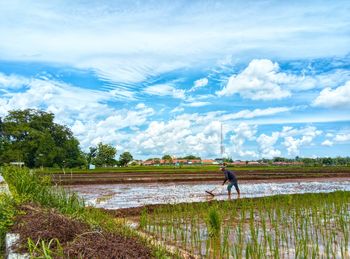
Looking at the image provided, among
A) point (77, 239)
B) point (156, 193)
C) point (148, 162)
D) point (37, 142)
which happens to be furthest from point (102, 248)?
point (148, 162)

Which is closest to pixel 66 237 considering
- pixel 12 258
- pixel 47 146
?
pixel 12 258

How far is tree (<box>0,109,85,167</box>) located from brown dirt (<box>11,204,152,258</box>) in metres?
45.2

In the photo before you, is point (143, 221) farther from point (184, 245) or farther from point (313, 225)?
point (313, 225)

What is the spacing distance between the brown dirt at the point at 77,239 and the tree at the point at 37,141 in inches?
1780

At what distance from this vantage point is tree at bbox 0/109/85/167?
5147 centimetres

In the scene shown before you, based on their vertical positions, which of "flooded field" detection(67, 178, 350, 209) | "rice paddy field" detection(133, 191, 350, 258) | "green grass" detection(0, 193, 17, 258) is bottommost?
"flooded field" detection(67, 178, 350, 209)

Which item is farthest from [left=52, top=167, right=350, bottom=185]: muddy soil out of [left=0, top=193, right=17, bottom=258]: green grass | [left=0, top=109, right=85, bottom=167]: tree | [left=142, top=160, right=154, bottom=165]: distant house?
[left=142, top=160, right=154, bottom=165]: distant house

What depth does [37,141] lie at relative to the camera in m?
52.9

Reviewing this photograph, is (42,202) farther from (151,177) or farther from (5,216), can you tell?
(151,177)

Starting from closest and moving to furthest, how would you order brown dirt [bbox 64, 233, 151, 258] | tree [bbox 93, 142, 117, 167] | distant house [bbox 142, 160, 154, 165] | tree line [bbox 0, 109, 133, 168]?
brown dirt [bbox 64, 233, 151, 258] < tree line [bbox 0, 109, 133, 168] < tree [bbox 93, 142, 117, 167] < distant house [bbox 142, 160, 154, 165]

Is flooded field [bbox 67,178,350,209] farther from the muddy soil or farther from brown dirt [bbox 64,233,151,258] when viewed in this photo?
brown dirt [bbox 64,233,151,258]

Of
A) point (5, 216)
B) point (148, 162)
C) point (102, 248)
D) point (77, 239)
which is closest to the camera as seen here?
point (102, 248)

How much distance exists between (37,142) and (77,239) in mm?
52070

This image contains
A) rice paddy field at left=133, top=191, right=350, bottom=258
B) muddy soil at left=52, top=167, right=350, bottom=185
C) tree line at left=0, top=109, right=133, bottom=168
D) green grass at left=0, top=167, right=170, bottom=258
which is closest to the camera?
rice paddy field at left=133, top=191, right=350, bottom=258
